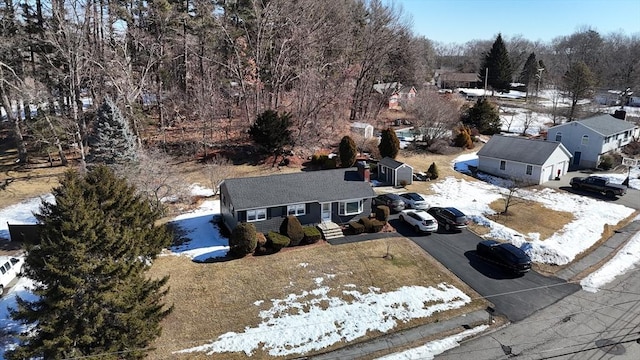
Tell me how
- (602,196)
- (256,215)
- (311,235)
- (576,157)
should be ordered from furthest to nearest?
(576,157)
(602,196)
(256,215)
(311,235)

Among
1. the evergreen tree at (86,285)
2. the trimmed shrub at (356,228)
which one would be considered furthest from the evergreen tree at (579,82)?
the evergreen tree at (86,285)

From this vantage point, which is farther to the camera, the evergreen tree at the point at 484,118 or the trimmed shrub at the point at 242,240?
the evergreen tree at the point at 484,118

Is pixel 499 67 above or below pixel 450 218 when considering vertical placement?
above

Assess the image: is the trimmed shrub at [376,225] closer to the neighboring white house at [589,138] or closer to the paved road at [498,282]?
the paved road at [498,282]

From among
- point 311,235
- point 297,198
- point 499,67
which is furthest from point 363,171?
point 499,67

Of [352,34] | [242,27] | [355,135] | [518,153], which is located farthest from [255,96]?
[518,153]

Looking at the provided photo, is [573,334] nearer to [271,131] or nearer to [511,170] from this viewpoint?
[511,170]
